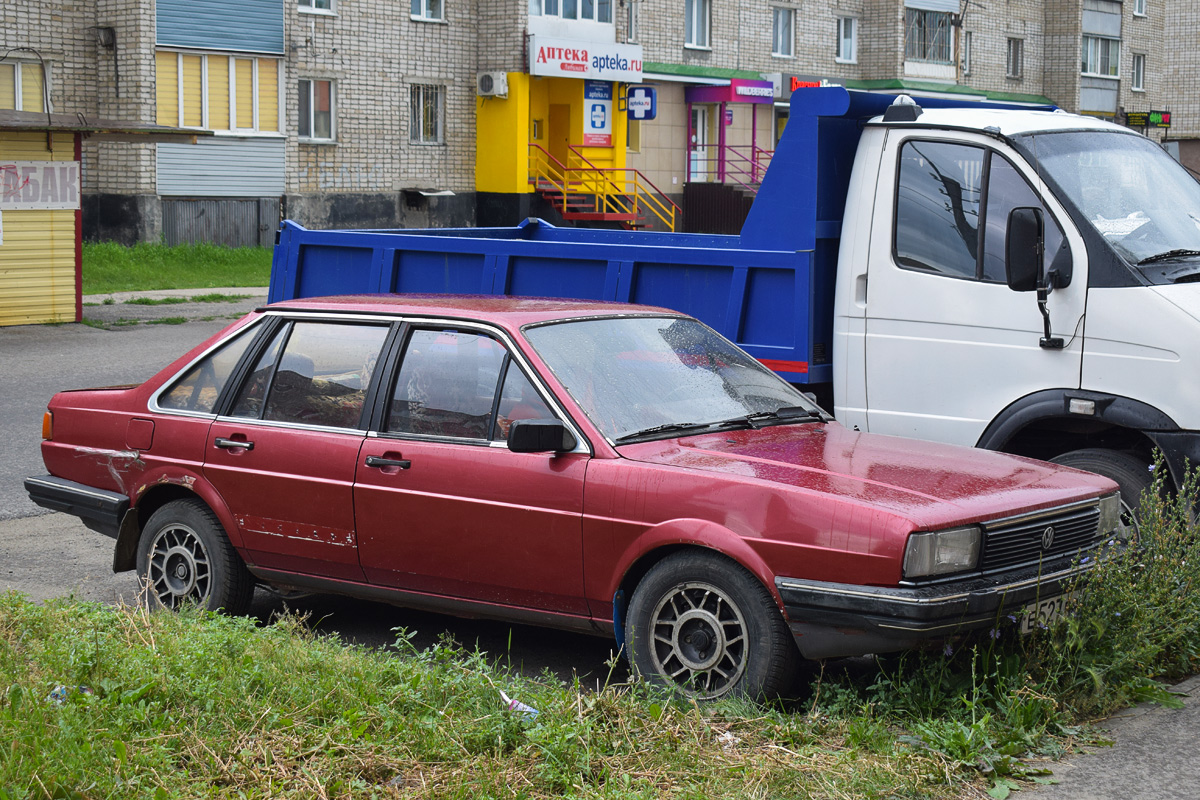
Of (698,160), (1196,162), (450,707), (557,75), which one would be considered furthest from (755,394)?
(698,160)

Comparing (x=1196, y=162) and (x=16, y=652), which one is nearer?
(x=16, y=652)

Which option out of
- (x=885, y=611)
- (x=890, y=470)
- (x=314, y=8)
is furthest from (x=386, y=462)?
(x=314, y=8)

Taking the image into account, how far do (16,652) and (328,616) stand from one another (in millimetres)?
1587

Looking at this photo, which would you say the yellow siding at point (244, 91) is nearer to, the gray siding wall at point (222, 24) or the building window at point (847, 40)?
the gray siding wall at point (222, 24)

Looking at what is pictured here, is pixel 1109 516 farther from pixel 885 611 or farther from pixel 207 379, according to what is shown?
pixel 207 379

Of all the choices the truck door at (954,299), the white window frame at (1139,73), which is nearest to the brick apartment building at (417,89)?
the white window frame at (1139,73)

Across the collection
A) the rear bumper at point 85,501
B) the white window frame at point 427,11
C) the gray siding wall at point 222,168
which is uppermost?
the white window frame at point 427,11

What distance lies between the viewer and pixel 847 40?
4775 centimetres

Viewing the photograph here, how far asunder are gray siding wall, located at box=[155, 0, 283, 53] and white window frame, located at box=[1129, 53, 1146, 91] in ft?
135

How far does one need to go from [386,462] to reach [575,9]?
1297 inches

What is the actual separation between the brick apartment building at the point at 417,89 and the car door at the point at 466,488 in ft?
48.6

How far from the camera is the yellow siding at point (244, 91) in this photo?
104 ft

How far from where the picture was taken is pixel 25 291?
19422 millimetres

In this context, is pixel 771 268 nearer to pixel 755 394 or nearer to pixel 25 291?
pixel 755 394
